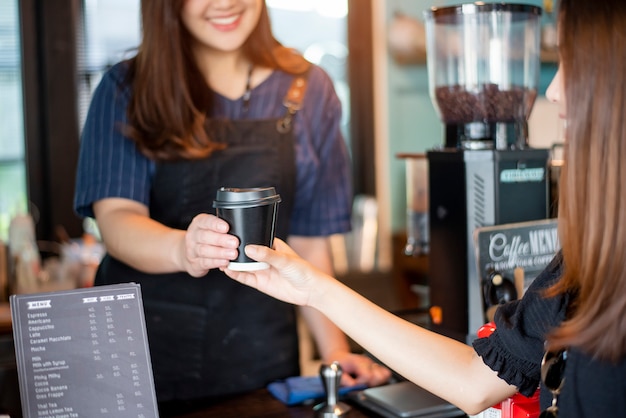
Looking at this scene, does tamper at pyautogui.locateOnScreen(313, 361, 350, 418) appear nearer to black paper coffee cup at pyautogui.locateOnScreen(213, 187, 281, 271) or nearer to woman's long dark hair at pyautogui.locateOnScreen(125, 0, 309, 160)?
black paper coffee cup at pyautogui.locateOnScreen(213, 187, 281, 271)

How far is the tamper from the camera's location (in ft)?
4.65

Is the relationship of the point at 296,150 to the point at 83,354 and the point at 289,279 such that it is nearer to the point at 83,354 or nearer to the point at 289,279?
the point at 289,279

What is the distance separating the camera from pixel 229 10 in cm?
174

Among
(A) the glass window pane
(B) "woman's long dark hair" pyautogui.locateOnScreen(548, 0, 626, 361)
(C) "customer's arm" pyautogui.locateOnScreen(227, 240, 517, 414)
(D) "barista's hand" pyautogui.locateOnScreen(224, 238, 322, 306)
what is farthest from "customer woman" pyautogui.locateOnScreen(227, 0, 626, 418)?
(A) the glass window pane

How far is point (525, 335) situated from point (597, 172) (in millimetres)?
278

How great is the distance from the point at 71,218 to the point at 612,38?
112 inches

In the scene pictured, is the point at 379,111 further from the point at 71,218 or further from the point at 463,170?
the point at 463,170

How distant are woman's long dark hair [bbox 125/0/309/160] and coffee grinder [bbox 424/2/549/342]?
533 millimetres

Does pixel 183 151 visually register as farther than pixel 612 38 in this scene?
Yes

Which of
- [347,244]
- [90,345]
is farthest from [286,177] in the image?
[347,244]

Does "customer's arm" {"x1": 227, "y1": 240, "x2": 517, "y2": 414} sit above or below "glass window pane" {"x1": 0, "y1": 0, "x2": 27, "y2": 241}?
below

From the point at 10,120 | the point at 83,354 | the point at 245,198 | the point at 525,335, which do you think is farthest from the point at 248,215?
the point at 10,120

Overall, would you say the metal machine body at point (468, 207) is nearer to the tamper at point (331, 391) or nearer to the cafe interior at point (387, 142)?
the cafe interior at point (387, 142)

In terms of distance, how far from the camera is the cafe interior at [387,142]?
1625 mm
